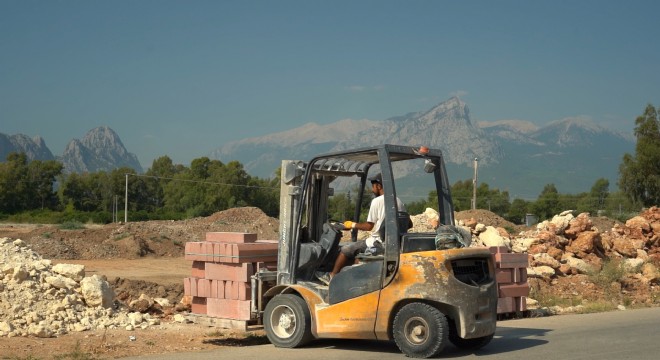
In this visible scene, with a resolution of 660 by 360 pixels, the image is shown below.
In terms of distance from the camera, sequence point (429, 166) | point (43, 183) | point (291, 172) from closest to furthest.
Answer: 1. point (429, 166)
2. point (291, 172)
3. point (43, 183)

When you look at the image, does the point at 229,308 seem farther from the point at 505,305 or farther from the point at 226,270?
the point at 505,305

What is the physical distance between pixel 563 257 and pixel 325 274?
581 inches

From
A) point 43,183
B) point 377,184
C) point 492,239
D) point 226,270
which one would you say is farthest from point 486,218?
point 43,183

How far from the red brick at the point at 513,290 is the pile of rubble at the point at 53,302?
6141mm

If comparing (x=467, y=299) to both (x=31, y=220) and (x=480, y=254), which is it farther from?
(x=31, y=220)

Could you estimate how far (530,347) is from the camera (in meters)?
11.0

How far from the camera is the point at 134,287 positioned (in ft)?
63.3

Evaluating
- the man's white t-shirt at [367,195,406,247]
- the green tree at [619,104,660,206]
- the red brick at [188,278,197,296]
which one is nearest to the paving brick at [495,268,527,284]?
the man's white t-shirt at [367,195,406,247]

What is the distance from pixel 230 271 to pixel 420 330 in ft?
9.94

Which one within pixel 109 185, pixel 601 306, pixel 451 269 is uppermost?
pixel 109 185

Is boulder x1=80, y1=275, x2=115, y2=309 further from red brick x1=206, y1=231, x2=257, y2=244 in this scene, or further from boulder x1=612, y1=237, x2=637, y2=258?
boulder x1=612, y1=237, x2=637, y2=258

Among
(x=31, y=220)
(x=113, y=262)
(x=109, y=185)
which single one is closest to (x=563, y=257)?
(x=113, y=262)

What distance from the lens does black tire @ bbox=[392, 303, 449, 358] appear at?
9688 mm

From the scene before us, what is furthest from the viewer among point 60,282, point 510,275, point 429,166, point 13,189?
point 13,189
